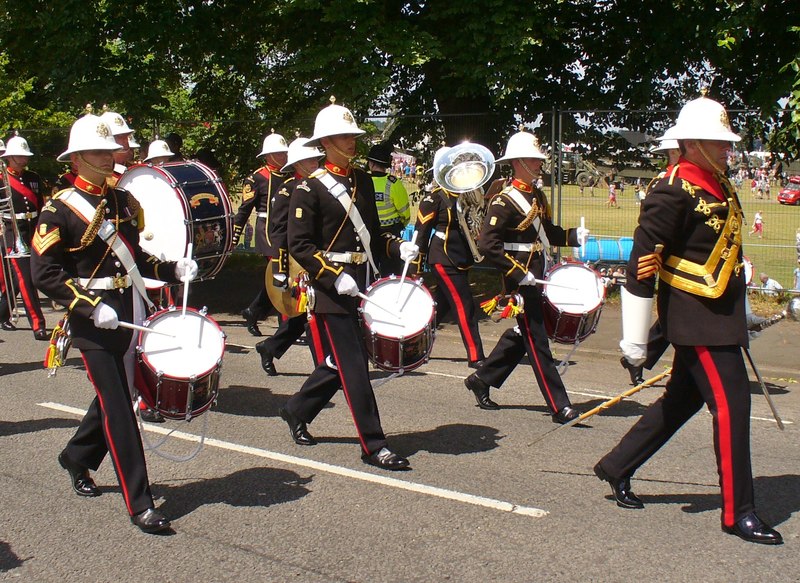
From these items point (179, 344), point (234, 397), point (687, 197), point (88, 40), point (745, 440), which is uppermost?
point (88, 40)

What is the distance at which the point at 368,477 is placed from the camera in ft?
20.2

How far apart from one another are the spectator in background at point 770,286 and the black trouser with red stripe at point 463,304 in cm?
495

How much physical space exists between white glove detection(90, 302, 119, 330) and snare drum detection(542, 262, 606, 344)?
10.9ft

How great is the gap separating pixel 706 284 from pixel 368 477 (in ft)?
7.34

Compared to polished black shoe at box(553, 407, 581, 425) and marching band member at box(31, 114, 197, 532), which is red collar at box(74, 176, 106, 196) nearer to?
marching band member at box(31, 114, 197, 532)

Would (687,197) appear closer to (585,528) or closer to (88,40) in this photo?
(585,528)

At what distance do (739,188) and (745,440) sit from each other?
7.94 m

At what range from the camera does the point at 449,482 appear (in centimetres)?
603

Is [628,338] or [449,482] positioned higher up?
[628,338]

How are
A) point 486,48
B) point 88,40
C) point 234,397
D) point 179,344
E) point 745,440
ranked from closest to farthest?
point 745,440
point 179,344
point 234,397
point 486,48
point 88,40

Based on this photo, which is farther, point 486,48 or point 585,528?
point 486,48

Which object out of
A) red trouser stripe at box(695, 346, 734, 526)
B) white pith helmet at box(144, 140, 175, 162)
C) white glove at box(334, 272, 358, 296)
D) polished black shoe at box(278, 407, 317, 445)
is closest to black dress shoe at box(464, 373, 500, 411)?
polished black shoe at box(278, 407, 317, 445)

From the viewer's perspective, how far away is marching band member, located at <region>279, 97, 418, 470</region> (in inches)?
248

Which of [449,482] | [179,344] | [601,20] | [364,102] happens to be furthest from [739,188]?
[179,344]
